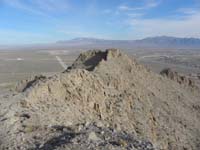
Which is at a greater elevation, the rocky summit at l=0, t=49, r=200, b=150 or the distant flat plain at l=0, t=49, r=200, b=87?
the rocky summit at l=0, t=49, r=200, b=150

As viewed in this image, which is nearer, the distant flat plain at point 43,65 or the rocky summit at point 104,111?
the rocky summit at point 104,111

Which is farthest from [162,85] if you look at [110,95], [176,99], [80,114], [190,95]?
[80,114]

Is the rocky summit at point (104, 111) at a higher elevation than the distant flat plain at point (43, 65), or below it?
higher

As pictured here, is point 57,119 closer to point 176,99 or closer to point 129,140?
point 129,140

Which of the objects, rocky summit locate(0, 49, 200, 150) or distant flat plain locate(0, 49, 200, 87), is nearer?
rocky summit locate(0, 49, 200, 150)

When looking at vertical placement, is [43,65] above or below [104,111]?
below

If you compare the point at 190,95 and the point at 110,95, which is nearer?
the point at 110,95

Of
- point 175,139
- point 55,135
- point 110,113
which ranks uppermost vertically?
point 55,135

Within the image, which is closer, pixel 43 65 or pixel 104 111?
pixel 104 111
